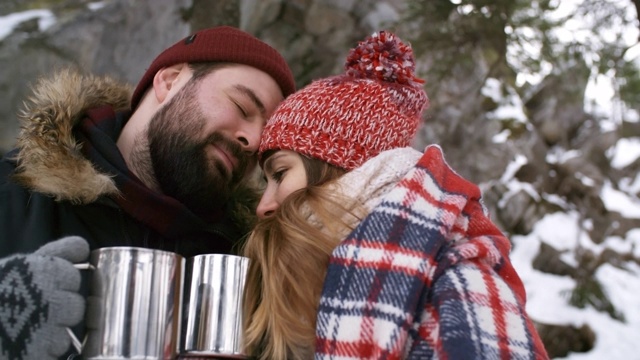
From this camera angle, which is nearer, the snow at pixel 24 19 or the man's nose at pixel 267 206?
the man's nose at pixel 267 206

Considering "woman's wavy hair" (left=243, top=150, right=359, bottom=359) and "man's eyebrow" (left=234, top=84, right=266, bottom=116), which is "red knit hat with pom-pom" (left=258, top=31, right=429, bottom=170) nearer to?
"woman's wavy hair" (left=243, top=150, right=359, bottom=359)

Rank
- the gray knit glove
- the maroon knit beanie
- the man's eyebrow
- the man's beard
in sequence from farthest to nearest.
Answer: the maroon knit beanie
the man's eyebrow
the man's beard
the gray knit glove

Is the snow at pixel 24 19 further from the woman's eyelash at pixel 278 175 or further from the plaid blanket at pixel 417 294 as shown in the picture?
the plaid blanket at pixel 417 294

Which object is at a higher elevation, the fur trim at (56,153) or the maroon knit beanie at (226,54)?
the maroon knit beanie at (226,54)

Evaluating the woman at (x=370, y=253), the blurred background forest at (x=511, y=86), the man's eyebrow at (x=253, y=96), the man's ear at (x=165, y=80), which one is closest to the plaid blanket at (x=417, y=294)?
the woman at (x=370, y=253)

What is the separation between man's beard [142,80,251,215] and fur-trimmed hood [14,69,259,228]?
11.3 inches

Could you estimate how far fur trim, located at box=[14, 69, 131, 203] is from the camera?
1.80 m

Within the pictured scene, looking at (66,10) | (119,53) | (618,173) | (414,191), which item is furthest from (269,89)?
(618,173)

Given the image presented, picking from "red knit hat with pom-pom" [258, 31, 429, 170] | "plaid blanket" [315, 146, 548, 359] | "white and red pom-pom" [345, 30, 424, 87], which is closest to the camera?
"plaid blanket" [315, 146, 548, 359]

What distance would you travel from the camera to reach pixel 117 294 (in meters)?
1.13

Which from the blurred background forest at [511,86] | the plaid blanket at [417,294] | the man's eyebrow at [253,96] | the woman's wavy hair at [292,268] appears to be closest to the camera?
the plaid blanket at [417,294]

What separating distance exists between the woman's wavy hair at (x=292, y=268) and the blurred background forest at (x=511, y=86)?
2613mm

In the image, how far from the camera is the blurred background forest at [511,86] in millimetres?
4070

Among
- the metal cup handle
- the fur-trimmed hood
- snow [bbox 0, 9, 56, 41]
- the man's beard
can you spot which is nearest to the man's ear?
the man's beard
